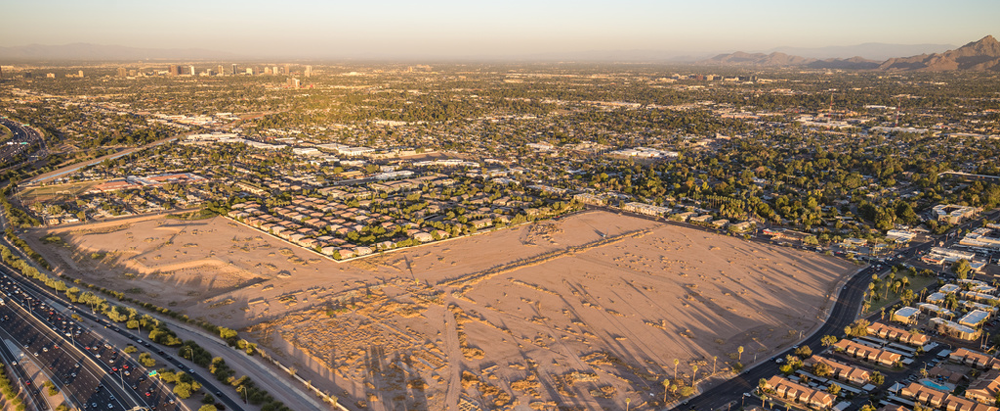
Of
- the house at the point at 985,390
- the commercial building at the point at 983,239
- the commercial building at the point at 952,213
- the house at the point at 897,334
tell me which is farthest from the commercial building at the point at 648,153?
the house at the point at 985,390

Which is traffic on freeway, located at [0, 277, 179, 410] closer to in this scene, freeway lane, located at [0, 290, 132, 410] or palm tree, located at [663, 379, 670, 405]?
freeway lane, located at [0, 290, 132, 410]

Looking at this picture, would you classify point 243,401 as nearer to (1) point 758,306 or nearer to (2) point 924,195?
(1) point 758,306

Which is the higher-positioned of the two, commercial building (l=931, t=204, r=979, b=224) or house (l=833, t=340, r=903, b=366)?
commercial building (l=931, t=204, r=979, b=224)

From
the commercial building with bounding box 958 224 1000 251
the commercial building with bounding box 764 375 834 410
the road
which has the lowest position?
the commercial building with bounding box 764 375 834 410

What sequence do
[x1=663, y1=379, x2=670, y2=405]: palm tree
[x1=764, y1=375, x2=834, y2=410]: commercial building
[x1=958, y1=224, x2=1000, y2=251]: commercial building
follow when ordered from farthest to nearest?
[x1=958, y1=224, x2=1000, y2=251]: commercial building < [x1=663, y1=379, x2=670, y2=405]: palm tree < [x1=764, y1=375, x2=834, y2=410]: commercial building

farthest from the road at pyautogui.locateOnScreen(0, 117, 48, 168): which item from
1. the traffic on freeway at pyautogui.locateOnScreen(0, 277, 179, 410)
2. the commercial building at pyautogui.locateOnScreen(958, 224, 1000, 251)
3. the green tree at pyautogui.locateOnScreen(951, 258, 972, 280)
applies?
the commercial building at pyautogui.locateOnScreen(958, 224, 1000, 251)

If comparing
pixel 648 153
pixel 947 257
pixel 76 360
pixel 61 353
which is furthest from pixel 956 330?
pixel 648 153

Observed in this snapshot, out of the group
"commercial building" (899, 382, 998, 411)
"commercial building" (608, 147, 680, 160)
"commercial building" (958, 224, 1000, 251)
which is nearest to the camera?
"commercial building" (899, 382, 998, 411)
